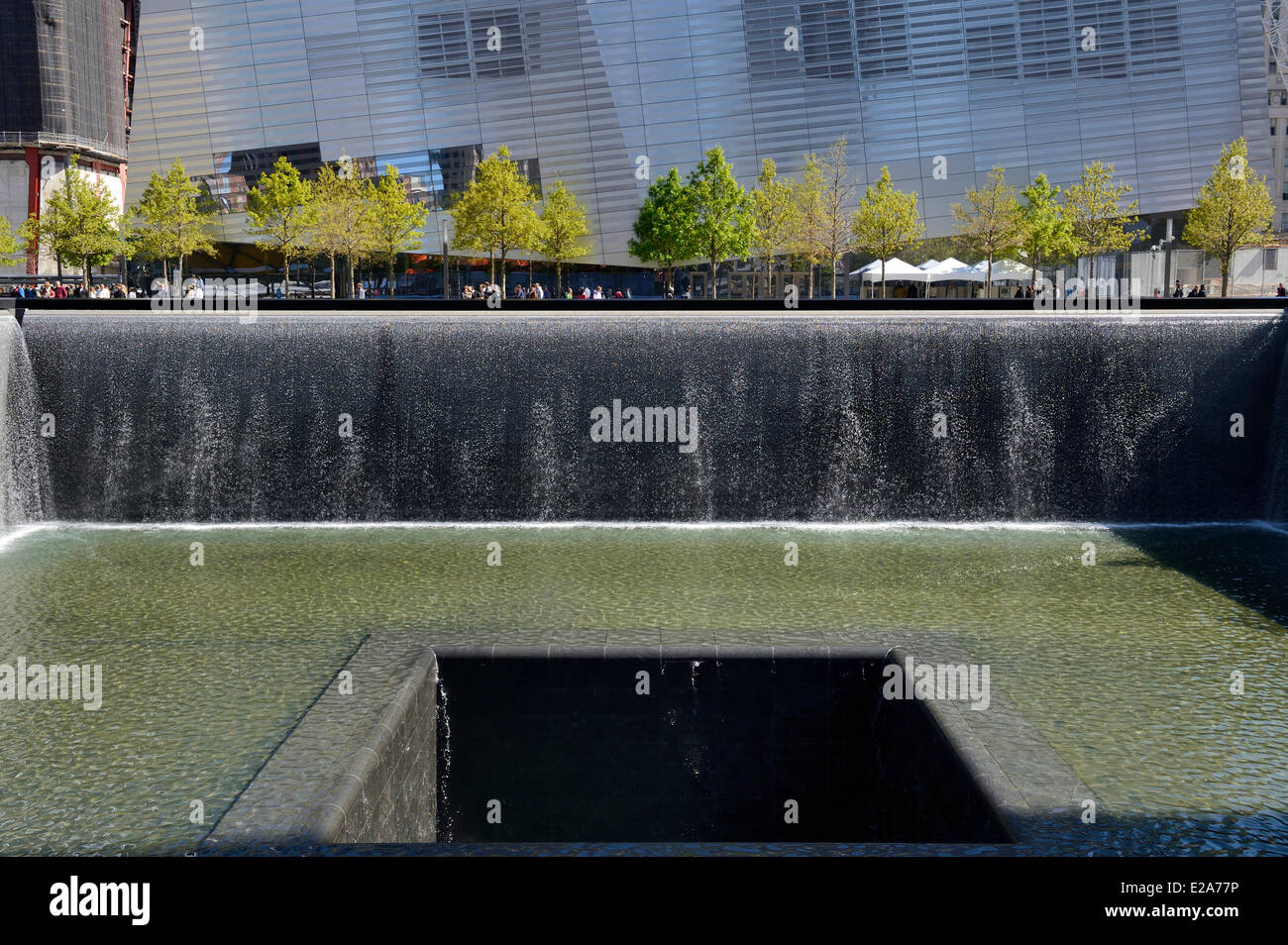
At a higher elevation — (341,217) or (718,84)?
(718,84)

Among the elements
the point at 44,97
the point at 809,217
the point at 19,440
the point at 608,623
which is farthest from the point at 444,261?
the point at 608,623

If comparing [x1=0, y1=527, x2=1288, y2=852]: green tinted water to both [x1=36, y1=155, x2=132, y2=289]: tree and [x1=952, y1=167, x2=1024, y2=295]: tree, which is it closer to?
[x1=952, y1=167, x2=1024, y2=295]: tree

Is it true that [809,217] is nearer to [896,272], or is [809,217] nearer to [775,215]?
[775,215]

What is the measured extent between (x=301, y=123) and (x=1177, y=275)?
120 ft

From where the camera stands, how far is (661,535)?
45.2ft

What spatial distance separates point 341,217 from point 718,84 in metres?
17.7

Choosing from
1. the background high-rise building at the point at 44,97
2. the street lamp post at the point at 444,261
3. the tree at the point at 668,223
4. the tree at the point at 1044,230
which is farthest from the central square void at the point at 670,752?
the background high-rise building at the point at 44,97

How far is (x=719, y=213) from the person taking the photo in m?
38.5

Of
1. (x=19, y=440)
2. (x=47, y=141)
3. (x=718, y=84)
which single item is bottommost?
(x=19, y=440)

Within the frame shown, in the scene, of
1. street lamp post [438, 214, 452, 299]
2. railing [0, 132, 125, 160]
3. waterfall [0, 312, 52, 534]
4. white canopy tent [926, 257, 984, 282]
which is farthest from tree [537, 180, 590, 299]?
railing [0, 132, 125, 160]
